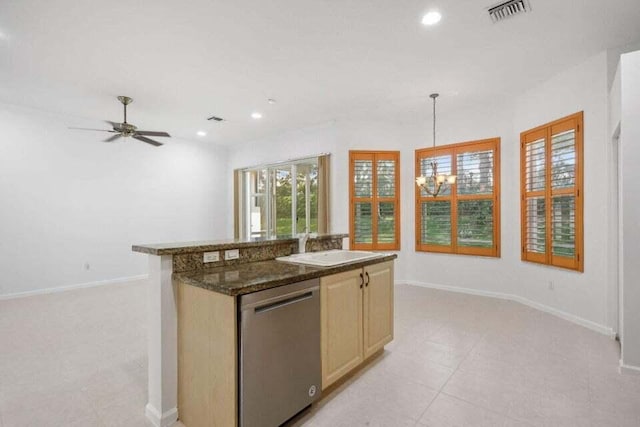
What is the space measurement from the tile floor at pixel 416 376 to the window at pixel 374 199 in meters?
1.77

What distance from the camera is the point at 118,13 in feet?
8.32

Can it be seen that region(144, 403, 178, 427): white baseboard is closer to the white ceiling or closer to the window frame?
the white ceiling

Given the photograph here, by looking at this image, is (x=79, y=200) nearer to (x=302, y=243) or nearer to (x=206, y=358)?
(x=302, y=243)

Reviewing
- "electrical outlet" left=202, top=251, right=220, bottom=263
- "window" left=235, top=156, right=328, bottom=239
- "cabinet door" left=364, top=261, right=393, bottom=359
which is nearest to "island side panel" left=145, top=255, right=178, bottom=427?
"electrical outlet" left=202, top=251, right=220, bottom=263

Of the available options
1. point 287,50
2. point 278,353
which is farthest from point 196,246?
point 287,50

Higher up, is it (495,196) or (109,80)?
(109,80)

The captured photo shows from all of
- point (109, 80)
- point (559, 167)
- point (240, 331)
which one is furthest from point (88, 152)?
point (559, 167)

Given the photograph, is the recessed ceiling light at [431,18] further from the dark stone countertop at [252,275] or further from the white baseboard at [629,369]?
the white baseboard at [629,369]

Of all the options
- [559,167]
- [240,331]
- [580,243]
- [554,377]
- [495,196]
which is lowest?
[554,377]

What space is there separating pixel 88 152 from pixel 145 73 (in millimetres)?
2776

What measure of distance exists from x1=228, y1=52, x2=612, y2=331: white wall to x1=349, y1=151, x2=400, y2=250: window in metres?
0.14

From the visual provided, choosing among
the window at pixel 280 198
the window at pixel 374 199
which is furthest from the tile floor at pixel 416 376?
the window at pixel 280 198

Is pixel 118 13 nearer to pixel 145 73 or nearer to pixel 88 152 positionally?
pixel 145 73

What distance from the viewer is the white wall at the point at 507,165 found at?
3.33 metres
